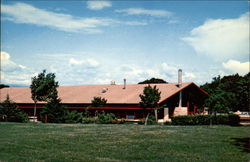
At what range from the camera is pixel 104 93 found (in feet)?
160

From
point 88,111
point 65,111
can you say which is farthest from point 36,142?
point 88,111

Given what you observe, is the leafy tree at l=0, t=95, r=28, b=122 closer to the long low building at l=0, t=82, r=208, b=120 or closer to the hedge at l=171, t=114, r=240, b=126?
the long low building at l=0, t=82, r=208, b=120

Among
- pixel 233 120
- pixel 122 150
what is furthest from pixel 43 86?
pixel 122 150

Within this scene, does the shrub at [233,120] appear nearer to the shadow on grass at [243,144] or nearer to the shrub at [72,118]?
the shadow on grass at [243,144]

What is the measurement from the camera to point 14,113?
36906 mm

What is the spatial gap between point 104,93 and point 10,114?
52.5 ft

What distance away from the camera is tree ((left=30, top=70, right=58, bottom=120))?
38094 mm

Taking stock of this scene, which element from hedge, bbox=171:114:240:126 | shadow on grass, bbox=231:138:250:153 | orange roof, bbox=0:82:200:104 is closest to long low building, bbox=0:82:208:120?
orange roof, bbox=0:82:200:104

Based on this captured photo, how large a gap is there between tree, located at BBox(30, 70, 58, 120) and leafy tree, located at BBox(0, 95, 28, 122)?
315 centimetres

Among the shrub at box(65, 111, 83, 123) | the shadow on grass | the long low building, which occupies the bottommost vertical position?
the shadow on grass

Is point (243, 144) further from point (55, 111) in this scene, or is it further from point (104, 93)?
point (104, 93)

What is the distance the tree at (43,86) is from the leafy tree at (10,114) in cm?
315

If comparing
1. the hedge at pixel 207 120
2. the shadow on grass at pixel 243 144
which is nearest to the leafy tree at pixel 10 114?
the hedge at pixel 207 120

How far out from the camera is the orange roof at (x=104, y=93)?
Result: 142 feet
